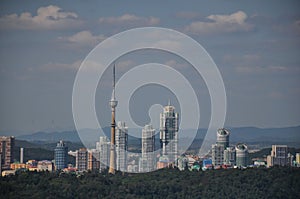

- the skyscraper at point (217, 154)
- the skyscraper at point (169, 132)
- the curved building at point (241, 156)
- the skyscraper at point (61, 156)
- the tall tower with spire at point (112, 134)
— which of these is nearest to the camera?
the tall tower with spire at point (112, 134)

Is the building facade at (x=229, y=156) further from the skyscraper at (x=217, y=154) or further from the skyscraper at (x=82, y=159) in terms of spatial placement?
the skyscraper at (x=82, y=159)

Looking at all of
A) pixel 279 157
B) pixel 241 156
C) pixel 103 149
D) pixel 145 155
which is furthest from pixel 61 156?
pixel 279 157

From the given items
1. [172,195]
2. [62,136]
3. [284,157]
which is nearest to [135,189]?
[172,195]

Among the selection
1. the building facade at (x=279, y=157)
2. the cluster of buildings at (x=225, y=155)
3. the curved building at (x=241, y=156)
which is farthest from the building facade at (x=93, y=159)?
the building facade at (x=279, y=157)

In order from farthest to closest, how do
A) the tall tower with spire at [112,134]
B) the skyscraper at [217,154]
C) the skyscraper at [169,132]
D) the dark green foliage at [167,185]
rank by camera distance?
the skyscraper at [169,132]
the skyscraper at [217,154]
the tall tower with spire at [112,134]
the dark green foliage at [167,185]

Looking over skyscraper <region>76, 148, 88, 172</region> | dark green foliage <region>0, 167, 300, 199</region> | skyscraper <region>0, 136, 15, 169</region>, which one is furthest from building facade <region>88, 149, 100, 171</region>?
dark green foliage <region>0, 167, 300, 199</region>

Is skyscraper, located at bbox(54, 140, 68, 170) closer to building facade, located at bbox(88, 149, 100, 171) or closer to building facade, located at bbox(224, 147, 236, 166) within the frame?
building facade, located at bbox(88, 149, 100, 171)
